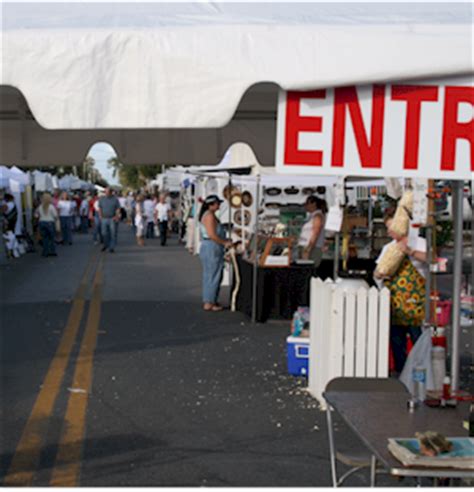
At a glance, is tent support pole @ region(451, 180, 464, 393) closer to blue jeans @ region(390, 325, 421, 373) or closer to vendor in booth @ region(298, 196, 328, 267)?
blue jeans @ region(390, 325, 421, 373)

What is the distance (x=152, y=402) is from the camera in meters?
8.12

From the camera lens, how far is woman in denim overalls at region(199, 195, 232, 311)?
44.9ft

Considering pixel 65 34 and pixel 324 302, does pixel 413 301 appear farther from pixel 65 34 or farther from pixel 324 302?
pixel 65 34

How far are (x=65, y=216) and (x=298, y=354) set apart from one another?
948 inches

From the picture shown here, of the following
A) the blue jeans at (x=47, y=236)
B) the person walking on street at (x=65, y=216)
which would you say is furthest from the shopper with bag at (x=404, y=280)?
the person walking on street at (x=65, y=216)

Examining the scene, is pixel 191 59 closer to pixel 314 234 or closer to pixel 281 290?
pixel 281 290

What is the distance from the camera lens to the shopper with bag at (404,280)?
866cm

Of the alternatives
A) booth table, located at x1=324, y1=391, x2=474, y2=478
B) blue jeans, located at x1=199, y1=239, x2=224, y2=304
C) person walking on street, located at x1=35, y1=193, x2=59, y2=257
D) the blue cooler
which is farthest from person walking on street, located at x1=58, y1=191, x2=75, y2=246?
booth table, located at x1=324, y1=391, x2=474, y2=478

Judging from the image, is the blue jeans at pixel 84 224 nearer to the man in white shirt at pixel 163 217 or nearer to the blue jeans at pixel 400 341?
the man in white shirt at pixel 163 217

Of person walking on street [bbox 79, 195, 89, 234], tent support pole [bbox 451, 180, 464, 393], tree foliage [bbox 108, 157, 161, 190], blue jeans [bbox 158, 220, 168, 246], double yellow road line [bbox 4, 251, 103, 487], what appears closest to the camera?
tent support pole [bbox 451, 180, 464, 393]

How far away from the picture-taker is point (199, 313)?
14.1 meters

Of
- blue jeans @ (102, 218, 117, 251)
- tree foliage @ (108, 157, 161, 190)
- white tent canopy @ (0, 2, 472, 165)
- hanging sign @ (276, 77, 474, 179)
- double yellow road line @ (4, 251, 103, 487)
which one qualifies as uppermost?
tree foliage @ (108, 157, 161, 190)

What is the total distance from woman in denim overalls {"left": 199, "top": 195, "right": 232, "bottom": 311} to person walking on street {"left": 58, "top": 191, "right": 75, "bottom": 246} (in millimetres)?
18108

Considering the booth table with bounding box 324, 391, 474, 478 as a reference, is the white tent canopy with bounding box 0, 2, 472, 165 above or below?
above
